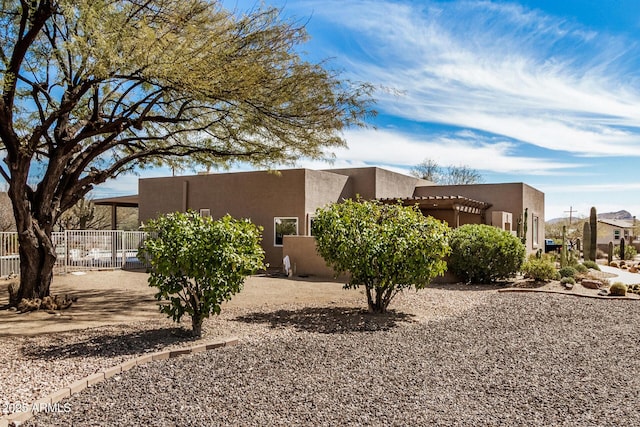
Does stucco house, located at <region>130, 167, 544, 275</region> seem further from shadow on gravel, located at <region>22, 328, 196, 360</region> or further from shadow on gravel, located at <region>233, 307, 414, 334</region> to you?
shadow on gravel, located at <region>22, 328, 196, 360</region>

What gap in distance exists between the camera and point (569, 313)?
28.6 feet

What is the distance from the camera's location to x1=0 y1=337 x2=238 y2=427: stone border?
144 inches

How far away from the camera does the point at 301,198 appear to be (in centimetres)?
1789

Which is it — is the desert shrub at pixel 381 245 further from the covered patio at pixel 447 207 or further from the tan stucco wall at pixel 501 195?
the tan stucco wall at pixel 501 195

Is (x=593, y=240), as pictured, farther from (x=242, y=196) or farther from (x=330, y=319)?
(x=330, y=319)

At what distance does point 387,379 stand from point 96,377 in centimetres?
286

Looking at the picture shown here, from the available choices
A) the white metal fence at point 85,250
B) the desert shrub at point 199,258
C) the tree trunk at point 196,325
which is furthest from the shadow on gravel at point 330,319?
the white metal fence at point 85,250

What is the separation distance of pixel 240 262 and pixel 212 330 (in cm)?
133

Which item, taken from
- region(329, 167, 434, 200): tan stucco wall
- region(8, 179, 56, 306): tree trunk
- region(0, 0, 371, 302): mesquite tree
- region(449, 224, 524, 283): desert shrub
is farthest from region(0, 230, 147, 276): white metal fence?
region(449, 224, 524, 283): desert shrub

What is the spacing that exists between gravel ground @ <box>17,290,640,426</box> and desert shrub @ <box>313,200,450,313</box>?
31.9 inches

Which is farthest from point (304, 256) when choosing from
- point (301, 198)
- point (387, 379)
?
point (387, 379)

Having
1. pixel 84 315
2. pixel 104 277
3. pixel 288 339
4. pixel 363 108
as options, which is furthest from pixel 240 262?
pixel 104 277

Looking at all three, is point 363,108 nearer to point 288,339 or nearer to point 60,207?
point 288,339

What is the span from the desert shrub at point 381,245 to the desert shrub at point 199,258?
1927 mm
